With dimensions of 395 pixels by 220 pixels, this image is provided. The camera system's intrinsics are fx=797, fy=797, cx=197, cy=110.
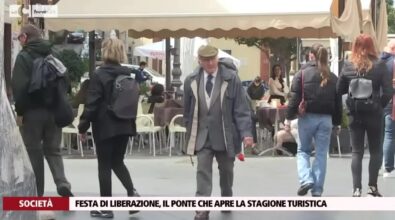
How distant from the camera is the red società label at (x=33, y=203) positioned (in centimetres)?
443

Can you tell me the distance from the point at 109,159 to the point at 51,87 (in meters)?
0.87

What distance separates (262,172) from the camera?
Result: 11570mm

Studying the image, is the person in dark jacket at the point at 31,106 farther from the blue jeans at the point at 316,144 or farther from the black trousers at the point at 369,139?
the black trousers at the point at 369,139

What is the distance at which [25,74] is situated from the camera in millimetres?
7293

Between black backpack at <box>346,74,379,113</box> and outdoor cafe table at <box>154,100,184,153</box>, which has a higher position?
black backpack at <box>346,74,379,113</box>

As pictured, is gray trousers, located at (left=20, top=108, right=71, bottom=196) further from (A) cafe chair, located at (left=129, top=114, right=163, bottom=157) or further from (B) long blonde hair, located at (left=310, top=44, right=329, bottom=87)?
(A) cafe chair, located at (left=129, top=114, right=163, bottom=157)

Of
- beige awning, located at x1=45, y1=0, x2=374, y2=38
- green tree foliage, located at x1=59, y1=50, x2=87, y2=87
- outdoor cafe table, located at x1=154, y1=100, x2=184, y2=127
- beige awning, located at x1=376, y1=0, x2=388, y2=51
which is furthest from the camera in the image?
green tree foliage, located at x1=59, y1=50, x2=87, y2=87

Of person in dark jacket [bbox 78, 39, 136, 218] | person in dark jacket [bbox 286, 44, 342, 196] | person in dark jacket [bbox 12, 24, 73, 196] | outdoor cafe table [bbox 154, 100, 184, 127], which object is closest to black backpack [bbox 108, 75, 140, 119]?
person in dark jacket [bbox 78, 39, 136, 218]

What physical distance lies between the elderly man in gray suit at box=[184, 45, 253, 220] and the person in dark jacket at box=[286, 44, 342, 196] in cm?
122

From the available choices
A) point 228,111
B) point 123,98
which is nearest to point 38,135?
point 123,98

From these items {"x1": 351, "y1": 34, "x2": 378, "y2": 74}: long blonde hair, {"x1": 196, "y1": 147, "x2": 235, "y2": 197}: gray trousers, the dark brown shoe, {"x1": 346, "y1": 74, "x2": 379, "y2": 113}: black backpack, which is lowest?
the dark brown shoe

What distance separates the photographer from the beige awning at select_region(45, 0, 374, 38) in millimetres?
13062

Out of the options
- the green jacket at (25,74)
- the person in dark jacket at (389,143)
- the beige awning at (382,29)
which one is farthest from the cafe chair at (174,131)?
the green jacket at (25,74)

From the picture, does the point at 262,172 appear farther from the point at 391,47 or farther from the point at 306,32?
the point at 306,32
